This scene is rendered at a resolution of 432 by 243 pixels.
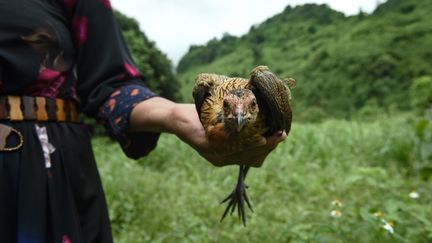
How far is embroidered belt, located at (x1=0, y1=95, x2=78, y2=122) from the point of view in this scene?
44.8 inches

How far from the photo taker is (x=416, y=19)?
1620 centimetres

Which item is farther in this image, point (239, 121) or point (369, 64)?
point (369, 64)

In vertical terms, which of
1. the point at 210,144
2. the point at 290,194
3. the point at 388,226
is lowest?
the point at 290,194

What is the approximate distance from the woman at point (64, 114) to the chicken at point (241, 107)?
0.09 meters

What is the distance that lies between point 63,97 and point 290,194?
9.01 feet

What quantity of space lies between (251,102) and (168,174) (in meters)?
3.99

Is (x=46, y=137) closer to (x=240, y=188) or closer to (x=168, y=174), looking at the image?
(x=240, y=188)

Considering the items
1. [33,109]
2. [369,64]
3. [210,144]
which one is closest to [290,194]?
[33,109]

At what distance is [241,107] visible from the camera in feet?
2.46

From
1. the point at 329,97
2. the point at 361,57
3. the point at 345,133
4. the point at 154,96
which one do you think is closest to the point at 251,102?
the point at 154,96

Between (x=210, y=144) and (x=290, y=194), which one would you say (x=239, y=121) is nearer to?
(x=210, y=144)

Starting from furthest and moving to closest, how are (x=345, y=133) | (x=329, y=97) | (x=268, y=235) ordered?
(x=329, y=97) < (x=345, y=133) < (x=268, y=235)

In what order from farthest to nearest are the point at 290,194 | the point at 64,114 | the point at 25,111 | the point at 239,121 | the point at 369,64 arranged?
the point at 369,64, the point at 290,194, the point at 64,114, the point at 25,111, the point at 239,121

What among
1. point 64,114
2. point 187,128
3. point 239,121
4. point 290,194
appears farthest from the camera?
point 290,194
